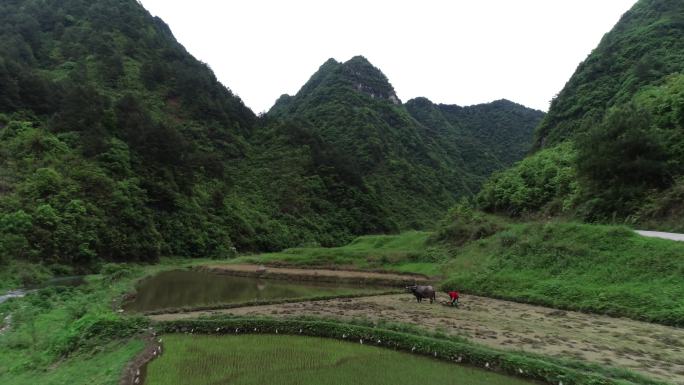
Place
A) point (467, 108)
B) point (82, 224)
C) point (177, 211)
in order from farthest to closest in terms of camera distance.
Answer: point (467, 108) < point (177, 211) < point (82, 224)

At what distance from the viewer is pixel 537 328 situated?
13547mm

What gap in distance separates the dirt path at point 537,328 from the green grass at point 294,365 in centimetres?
255

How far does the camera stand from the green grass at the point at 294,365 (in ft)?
31.1

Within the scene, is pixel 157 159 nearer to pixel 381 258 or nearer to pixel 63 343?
pixel 381 258

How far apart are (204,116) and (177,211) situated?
3360 centimetres

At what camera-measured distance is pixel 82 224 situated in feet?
109

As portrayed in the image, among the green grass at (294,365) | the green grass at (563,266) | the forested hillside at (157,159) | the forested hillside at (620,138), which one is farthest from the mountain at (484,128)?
the green grass at (294,365)

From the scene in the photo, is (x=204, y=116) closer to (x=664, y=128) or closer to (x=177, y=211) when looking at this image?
(x=177, y=211)

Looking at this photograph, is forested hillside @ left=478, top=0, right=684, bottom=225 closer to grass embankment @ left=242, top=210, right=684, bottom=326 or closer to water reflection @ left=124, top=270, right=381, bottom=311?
grass embankment @ left=242, top=210, right=684, bottom=326

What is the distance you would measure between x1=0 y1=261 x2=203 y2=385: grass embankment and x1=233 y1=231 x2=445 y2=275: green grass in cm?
1890

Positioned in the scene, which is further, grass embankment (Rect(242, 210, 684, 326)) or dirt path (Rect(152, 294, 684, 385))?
grass embankment (Rect(242, 210, 684, 326))

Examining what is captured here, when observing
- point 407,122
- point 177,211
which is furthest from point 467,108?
point 177,211

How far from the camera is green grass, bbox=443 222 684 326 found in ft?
49.6

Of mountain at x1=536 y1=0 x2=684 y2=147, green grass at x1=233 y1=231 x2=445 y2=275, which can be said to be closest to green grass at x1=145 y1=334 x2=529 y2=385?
green grass at x1=233 y1=231 x2=445 y2=275
